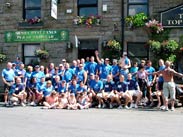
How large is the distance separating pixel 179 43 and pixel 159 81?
3.86 meters

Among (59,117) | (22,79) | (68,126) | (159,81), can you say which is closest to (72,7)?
(22,79)

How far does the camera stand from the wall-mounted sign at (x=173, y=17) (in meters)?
20.1

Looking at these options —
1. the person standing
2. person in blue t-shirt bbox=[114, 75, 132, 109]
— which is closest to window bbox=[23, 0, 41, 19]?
person in blue t-shirt bbox=[114, 75, 132, 109]

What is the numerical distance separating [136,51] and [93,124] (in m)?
10.2

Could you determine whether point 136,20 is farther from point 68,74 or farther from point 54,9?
point 68,74

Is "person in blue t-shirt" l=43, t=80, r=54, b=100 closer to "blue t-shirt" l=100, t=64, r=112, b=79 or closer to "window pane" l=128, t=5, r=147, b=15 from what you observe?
"blue t-shirt" l=100, t=64, r=112, b=79

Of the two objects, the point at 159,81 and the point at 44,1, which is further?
the point at 44,1

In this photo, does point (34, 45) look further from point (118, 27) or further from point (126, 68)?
point (126, 68)

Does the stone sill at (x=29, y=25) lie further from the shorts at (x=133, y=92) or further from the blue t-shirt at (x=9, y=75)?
the shorts at (x=133, y=92)

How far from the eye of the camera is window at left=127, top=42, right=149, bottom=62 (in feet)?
69.6

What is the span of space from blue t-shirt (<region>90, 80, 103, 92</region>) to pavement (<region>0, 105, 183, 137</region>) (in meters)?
2.57

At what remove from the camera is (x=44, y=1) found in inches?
890

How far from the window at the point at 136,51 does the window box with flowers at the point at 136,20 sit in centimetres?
102

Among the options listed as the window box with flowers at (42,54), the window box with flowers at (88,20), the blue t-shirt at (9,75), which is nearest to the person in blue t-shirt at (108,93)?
the blue t-shirt at (9,75)
